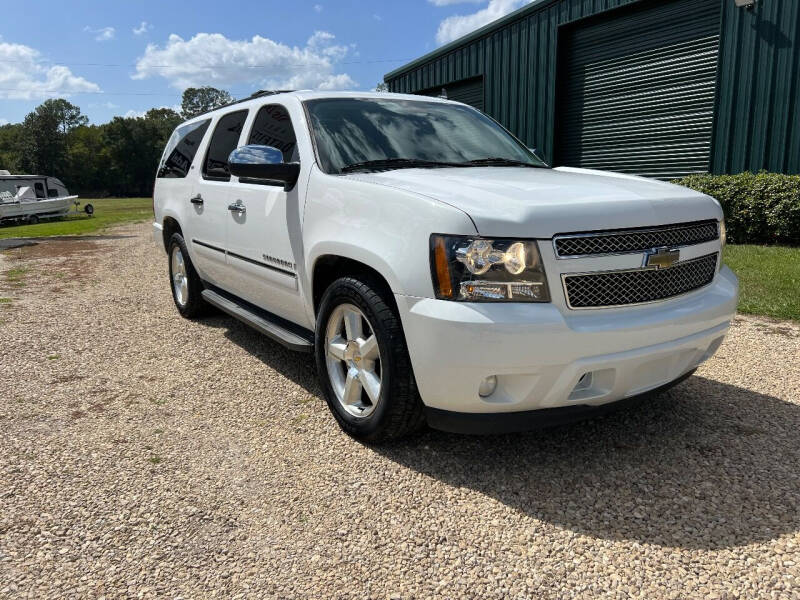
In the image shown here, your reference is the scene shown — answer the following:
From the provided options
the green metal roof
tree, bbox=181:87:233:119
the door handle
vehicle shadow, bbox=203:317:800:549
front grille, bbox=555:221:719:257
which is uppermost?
tree, bbox=181:87:233:119

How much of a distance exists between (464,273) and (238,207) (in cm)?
234

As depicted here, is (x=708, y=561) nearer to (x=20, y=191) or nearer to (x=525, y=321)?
(x=525, y=321)

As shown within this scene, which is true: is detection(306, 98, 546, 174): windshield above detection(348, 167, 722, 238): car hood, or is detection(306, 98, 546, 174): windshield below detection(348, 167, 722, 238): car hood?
above

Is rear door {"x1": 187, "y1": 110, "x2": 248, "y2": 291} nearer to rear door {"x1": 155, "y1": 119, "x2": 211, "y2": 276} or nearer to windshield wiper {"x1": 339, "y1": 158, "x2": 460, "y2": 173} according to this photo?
rear door {"x1": 155, "y1": 119, "x2": 211, "y2": 276}

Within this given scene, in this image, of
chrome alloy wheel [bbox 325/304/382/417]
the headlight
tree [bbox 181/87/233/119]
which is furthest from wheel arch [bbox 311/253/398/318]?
tree [bbox 181/87/233/119]

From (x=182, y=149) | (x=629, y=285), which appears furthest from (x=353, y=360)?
(x=182, y=149)

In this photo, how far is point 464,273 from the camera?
2555mm

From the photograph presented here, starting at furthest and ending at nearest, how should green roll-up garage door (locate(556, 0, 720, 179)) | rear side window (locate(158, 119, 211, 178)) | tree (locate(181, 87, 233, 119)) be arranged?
1. tree (locate(181, 87, 233, 119))
2. green roll-up garage door (locate(556, 0, 720, 179))
3. rear side window (locate(158, 119, 211, 178))

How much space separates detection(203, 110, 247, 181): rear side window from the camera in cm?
473

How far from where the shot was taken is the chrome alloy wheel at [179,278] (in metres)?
6.02

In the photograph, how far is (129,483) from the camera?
116 inches

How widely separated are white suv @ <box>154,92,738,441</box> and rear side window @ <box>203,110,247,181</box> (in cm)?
74

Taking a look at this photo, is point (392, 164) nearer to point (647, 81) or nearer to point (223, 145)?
point (223, 145)

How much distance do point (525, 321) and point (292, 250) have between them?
1676mm
